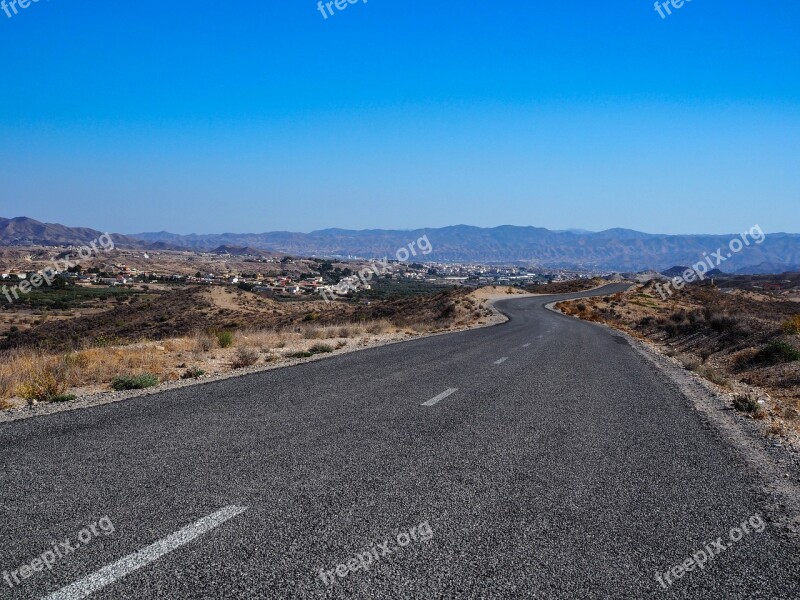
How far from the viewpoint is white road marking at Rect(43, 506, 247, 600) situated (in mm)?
3314

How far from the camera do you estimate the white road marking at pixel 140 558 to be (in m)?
3.31

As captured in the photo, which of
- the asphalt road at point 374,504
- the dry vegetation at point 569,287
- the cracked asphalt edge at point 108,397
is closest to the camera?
the asphalt road at point 374,504

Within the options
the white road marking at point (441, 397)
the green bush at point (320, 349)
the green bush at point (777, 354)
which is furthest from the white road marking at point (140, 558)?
the green bush at point (777, 354)

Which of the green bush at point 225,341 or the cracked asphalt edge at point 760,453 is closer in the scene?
the cracked asphalt edge at point 760,453

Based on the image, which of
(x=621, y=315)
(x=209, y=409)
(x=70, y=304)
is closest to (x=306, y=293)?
(x=70, y=304)

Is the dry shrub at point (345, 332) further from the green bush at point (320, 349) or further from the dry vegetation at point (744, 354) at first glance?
the dry vegetation at point (744, 354)

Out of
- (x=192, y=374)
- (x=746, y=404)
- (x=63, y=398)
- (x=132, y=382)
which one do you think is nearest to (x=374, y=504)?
(x=63, y=398)

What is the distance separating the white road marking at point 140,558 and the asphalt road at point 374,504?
15 millimetres

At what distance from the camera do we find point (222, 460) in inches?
224

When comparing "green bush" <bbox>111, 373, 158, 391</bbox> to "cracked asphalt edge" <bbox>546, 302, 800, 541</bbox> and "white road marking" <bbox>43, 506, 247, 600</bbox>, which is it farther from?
"cracked asphalt edge" <bbox>546, 302, 800, 541</bbox>

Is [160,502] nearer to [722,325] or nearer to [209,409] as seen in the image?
[209,409]

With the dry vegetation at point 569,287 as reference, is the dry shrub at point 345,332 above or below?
above

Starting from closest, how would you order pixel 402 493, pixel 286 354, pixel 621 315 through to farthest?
pixel 402 493 → pixel 286 354 → pixel 621 315

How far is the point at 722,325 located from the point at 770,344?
9.18 meters
